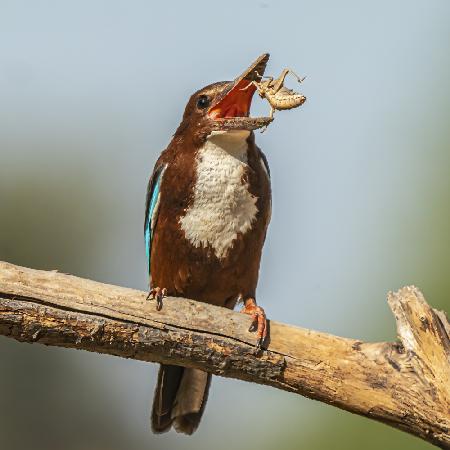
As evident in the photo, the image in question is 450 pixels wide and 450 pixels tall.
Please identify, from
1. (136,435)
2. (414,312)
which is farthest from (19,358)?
(414,312)

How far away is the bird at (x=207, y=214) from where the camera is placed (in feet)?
20.4

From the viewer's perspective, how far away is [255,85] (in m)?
6.39

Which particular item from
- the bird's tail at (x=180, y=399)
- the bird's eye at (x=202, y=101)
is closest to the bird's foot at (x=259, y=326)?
the bird's tail at (x=180, y=399)

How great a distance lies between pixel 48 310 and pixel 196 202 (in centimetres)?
139

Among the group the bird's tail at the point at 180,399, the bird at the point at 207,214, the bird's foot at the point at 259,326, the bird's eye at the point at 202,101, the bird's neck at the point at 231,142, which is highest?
the bird's eye at the point at 202,101

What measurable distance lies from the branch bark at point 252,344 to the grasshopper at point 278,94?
1.36 metres

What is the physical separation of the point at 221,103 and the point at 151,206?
30.2 inches

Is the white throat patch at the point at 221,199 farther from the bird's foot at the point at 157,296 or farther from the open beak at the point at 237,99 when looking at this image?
the bird's foot at the point at 157,296

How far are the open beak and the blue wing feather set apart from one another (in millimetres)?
482

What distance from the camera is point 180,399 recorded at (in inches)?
257

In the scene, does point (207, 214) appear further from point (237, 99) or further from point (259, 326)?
point (259, 326)

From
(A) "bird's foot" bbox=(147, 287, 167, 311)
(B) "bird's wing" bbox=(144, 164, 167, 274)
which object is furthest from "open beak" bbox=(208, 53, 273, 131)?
(A) "bird's foot" bbox=(147, 287, 167, 311)

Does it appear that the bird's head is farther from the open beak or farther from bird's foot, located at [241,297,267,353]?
bird's foot, located at [241,297,267,353]

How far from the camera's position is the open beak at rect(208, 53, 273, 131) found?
6293mm
